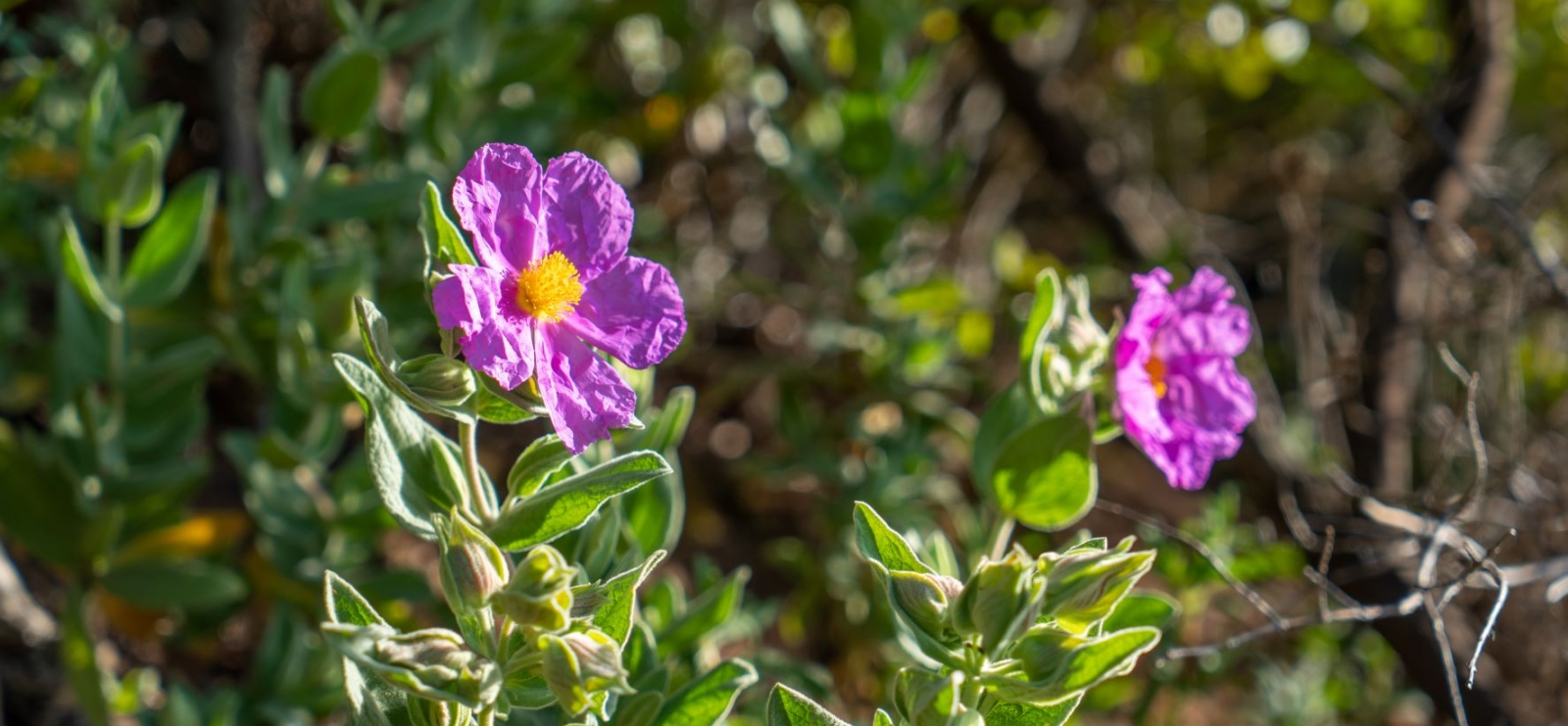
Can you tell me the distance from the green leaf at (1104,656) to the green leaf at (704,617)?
50cm

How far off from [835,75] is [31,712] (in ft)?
6.44

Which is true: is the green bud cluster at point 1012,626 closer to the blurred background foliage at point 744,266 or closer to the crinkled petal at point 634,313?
the crinkled petal at point 634,313

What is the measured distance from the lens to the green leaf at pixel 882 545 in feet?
3.75

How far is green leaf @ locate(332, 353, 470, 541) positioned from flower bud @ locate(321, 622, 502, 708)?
14cm

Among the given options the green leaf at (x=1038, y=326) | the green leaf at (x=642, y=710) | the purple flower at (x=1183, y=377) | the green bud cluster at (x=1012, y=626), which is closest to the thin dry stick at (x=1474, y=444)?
the purple flower at (x=1183, y=377)

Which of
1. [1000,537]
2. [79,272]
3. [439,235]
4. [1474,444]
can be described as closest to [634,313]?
[439,235]

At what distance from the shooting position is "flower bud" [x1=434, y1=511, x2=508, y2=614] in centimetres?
99

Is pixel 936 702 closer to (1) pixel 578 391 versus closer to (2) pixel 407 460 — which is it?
(1) pixel 578 391

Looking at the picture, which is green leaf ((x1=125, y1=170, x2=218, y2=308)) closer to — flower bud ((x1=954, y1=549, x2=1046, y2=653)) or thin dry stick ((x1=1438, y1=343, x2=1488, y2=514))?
flower bud ((x1=954, y1=549, x2=1046, y2=653))

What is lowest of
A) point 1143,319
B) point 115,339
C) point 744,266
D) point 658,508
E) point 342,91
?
point 744,266

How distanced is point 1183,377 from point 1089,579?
1.49 feet

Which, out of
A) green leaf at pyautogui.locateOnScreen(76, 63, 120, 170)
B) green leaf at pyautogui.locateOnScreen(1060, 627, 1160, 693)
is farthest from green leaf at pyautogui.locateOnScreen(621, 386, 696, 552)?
green leaf at pyautogui.locateOnScreen(76, 63, 120, 170)

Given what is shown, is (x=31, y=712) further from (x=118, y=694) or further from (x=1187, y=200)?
(x=1187, y=200)

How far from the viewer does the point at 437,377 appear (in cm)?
99
